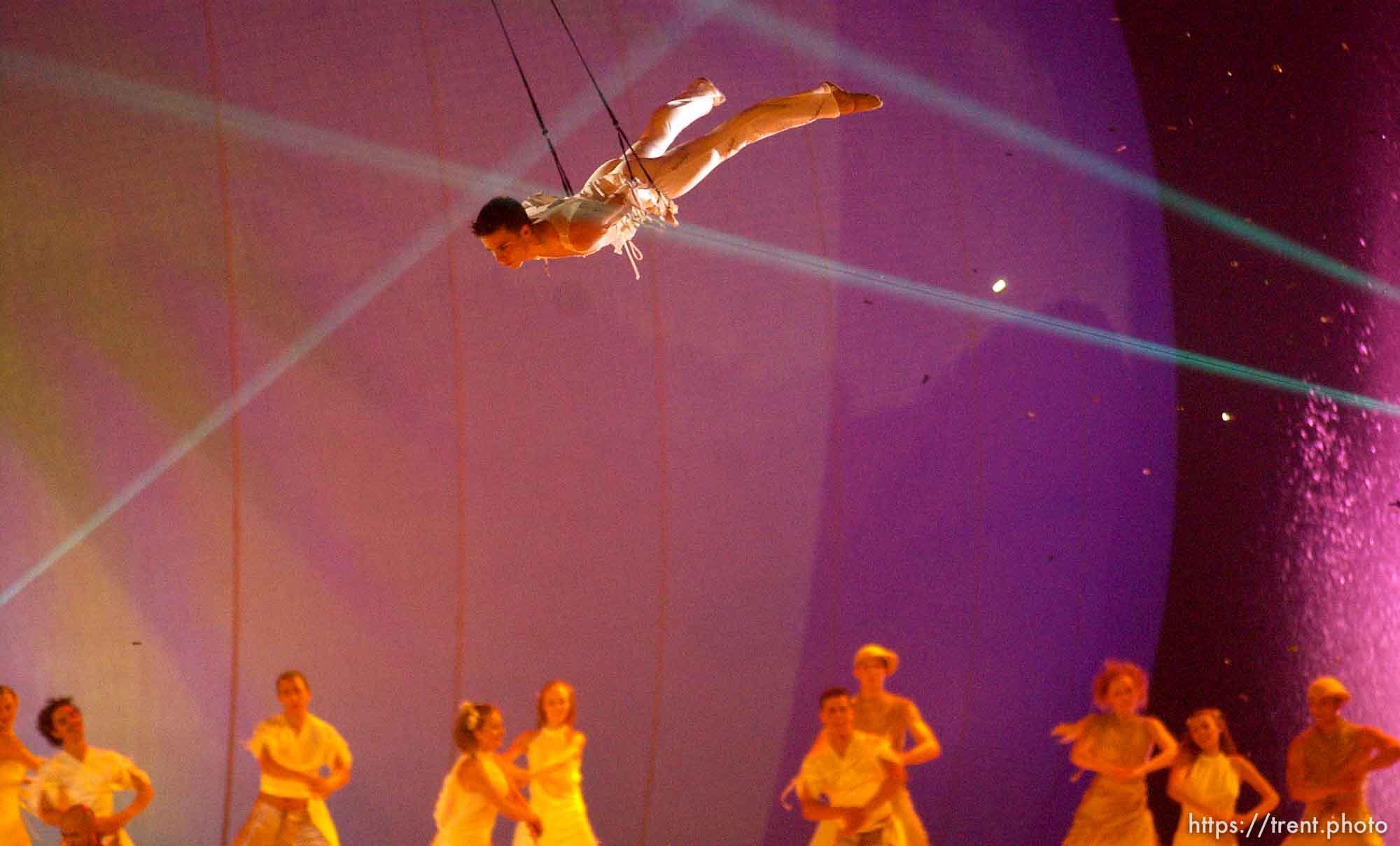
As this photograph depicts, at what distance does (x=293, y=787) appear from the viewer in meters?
5.30

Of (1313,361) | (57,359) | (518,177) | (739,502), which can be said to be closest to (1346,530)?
(1313,361)

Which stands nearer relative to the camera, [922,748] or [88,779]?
[88,779]

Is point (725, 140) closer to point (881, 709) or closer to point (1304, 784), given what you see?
point (881, 709)

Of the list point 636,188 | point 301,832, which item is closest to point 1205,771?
point 636,188

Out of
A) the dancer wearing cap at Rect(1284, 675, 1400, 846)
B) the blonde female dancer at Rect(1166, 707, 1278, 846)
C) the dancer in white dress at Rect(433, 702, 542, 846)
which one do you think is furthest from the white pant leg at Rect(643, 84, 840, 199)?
the dancer wearing cap at Rect(1284, 675, 1400, 846)

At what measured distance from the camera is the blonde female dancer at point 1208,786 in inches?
244

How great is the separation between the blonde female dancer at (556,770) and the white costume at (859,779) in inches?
41.4

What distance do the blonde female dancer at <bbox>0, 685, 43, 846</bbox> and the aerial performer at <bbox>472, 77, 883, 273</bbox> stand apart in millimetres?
2595

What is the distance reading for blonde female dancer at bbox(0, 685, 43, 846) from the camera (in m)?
5.21

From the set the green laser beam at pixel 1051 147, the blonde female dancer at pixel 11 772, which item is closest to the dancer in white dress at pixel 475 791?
the blonde female dancer at pixel 11 772

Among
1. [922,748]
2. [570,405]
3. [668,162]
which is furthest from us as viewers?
[570,405]

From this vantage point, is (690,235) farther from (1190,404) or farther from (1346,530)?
(1346,530)

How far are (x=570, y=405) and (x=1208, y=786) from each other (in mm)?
3456

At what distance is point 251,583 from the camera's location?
5.80m
